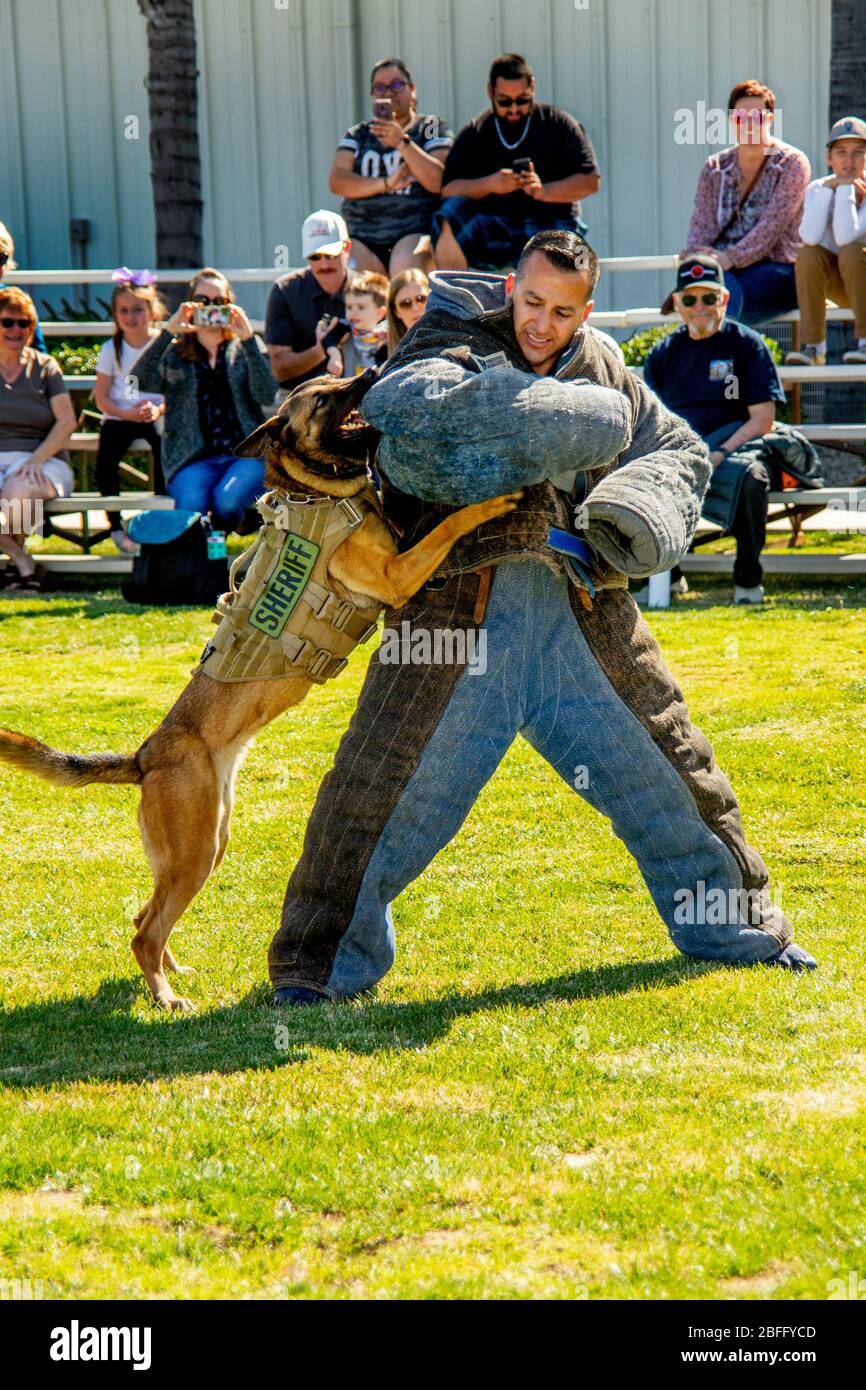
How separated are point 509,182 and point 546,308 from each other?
5.75 m

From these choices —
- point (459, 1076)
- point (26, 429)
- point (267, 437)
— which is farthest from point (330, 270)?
point (459, 1076)

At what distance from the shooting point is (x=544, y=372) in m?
4.31

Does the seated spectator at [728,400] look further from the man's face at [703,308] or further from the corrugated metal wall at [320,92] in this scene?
the corrugated metal wall at [320,92]

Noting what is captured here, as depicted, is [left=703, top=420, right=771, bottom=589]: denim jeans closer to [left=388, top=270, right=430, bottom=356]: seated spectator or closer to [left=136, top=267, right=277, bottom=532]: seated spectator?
[left=388, top=270, right=430, bottom=356]: seated spectator

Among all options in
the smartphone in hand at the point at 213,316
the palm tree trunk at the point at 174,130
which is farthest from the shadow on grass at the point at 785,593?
the palm tree trunk at the point at 174,130

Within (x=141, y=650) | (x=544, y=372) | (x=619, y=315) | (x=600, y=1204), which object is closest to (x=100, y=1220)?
(x=600, y=1204)

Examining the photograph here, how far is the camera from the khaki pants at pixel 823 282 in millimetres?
9797

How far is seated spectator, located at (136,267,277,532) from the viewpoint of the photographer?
32.1 feet

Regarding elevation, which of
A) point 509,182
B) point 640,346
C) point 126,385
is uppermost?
point 509,182

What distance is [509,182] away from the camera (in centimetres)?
958

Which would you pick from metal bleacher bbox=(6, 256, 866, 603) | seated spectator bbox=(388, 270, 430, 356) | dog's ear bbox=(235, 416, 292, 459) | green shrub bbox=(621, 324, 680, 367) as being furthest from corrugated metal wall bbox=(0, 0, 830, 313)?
dog's ear bbox=(235, 416, 292, 459)

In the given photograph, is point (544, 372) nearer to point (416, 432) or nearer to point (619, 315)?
point (416, 432)

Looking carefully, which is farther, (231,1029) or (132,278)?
(132,278)

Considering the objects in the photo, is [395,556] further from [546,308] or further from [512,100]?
[512,100]
